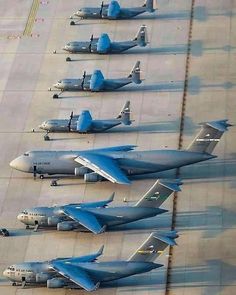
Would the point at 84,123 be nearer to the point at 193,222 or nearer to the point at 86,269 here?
the point at 193,222

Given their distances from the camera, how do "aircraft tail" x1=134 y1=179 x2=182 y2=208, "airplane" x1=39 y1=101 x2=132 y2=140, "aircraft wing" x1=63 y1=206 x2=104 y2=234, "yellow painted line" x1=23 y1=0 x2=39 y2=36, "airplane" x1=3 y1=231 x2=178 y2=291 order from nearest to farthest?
1. "airplane" x1=3 y1=231 x2=178 y2=291
2. "aircraft tail" x1=134 y1=179 x2=182 y2=208
3. "aircraft wing" x1=63 y1=206 x2=104 y2=234
4. "airplane" x1=39 y1=101 x2=132 y2=140
5. "yellow painted line" x1=23 y1=0 x2=39 y2=36

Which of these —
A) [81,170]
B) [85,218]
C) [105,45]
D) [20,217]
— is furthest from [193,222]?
[105,45]

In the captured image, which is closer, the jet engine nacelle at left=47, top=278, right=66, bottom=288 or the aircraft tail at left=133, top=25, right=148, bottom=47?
the jet engine nacelle at left=47, top=278, right=66, bottom=288

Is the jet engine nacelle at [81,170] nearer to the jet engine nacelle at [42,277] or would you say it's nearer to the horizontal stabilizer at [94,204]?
the horizontal stabilizer at [94,204]

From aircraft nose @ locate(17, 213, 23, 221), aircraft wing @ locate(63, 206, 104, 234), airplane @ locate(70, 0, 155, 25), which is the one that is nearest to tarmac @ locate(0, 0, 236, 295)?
airplane @ locate(70, 0, 155, 25)

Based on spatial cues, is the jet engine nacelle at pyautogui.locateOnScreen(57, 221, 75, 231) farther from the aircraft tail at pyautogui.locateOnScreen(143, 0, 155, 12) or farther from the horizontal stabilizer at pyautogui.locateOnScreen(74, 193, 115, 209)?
the aircraft tail at pyautogui.locateOnScreen(143, 0, 155, 12)

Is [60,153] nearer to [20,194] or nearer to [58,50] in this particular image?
[20,194]
